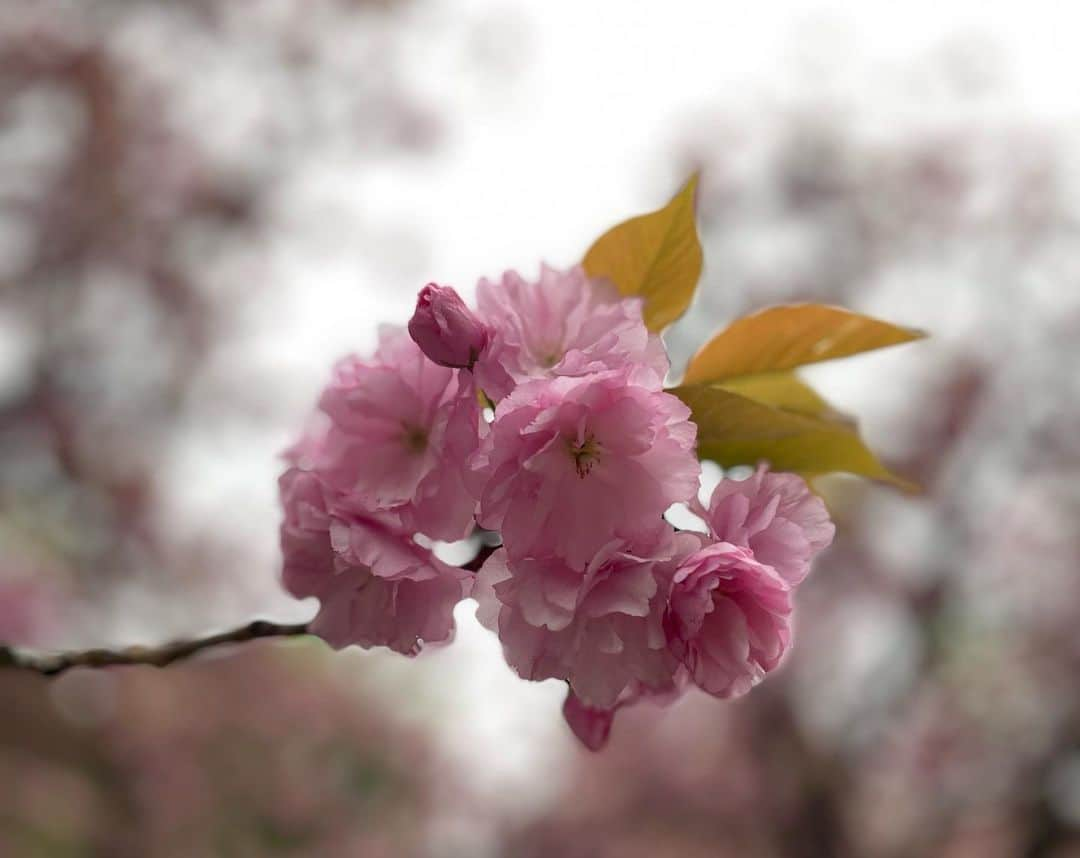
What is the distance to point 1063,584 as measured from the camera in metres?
4.75

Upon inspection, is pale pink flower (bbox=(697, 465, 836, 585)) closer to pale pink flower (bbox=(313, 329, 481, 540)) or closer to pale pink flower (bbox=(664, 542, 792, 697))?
pale pink flower (bbox=(664, 542, 792, 697))

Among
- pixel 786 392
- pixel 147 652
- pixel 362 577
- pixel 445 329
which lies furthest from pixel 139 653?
pixel 786 392

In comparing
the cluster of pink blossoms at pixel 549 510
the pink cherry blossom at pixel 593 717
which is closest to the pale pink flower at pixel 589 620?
the cluster of pink blossoms at pixel 549 510

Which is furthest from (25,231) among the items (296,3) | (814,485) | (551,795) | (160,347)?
(551,795)

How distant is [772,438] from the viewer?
51 centimetres

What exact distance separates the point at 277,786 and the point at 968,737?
3782 mm

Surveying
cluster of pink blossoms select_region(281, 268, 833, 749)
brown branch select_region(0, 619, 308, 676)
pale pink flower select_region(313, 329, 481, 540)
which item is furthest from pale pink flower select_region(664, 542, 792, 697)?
brown branch select_region(0, 619, 308, 676)

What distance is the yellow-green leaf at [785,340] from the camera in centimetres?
54

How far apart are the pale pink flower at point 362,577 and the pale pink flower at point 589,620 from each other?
5 centimetres

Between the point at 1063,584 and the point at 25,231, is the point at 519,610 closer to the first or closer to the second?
the point at 25,231

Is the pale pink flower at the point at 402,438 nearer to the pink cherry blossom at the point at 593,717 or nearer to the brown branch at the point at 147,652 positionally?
the brown branch at the point at 147,652

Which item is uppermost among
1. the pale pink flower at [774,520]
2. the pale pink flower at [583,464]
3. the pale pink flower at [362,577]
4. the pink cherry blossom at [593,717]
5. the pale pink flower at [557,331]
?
the pale pink flower at [557,331]

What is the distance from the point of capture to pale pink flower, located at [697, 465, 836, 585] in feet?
1.46

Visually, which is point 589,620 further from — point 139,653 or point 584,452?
point 139,653
